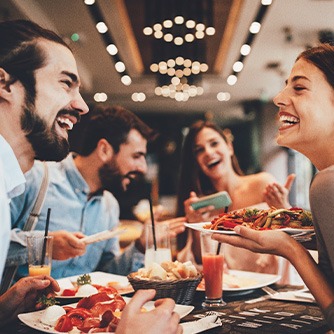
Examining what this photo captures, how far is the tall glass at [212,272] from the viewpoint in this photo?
2.09 m

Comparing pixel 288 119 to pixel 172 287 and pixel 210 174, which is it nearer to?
pixel 172 287

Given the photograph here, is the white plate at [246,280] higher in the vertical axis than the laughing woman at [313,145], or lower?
lower

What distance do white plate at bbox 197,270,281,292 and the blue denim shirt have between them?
846 millimetres

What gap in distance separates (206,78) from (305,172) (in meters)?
3.97

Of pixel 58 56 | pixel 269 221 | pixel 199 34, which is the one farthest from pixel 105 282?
pixel 199 34

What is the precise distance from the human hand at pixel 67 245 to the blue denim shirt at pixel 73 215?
43 centimetres

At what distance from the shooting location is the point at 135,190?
41.9ft

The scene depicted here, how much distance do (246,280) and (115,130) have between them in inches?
59.1

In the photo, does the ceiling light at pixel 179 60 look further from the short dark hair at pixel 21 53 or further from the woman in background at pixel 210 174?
the short dark hair at pixel 21 53

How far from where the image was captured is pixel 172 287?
6.27 feet

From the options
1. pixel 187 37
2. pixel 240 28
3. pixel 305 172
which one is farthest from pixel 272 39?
pixel 305 172

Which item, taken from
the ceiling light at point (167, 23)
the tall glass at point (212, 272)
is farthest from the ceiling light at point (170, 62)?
the tall glass at point (212, 272)

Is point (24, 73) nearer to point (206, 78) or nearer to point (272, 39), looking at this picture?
point (272, 39)

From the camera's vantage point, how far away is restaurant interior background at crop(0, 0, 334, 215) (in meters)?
5.05
